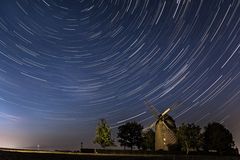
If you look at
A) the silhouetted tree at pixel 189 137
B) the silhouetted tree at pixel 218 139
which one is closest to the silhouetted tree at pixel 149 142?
the silhouetted tree at pixel 189 137

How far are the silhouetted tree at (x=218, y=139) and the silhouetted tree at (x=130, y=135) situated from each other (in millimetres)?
20017

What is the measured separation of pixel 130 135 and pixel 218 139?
25454mm

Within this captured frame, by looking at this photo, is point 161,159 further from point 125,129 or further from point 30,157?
point 125,129

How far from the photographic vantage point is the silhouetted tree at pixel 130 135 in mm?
104438

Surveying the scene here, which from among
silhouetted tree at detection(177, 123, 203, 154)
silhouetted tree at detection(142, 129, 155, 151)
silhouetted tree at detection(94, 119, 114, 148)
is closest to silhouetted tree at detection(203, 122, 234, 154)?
silhouetted tree at detection(177, 123, 203, 154)

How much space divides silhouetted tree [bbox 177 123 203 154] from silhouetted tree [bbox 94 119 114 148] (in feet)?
71.2

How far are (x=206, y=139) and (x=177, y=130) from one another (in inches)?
500

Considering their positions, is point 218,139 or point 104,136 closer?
point 104,136

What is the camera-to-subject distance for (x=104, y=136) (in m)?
89.6

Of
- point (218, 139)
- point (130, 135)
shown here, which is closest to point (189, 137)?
point (218, 139)

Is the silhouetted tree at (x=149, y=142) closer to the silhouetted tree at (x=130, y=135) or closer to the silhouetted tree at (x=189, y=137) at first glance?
the silhouetted tree at (x=130, y=135)

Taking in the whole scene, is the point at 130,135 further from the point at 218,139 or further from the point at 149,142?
the point at 218,139

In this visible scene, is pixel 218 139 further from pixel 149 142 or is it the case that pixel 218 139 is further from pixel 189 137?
pixel 149 142

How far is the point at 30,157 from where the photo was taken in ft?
120
